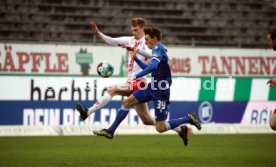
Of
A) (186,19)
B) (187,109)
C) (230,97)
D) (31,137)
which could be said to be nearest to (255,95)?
(230,97)

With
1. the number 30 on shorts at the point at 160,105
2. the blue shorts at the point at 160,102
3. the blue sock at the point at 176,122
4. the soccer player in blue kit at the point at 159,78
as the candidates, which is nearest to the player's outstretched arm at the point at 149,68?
the soccer player in blue kit at the point at 159,78

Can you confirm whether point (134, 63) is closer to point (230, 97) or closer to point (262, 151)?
point (262, 151)

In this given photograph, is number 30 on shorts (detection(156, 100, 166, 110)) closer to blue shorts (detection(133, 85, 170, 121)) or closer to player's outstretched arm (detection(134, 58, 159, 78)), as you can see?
blue shorts (detection(133, 85, 170, 121))

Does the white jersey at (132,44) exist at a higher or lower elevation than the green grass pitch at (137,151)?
higher

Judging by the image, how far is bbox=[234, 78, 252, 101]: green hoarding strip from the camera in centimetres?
2042

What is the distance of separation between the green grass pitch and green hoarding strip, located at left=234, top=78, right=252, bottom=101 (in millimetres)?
2364

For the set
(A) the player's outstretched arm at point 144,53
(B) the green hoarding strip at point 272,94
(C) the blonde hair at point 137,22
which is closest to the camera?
(A) the player's outstretched arm at point 144,53

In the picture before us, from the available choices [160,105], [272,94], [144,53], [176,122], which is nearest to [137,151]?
[176,122]

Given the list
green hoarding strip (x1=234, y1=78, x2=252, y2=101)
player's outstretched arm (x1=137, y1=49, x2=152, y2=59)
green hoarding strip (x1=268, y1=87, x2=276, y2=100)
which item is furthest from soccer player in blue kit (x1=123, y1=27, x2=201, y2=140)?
green hoarding strip (x1=268, y1=87, x2=276, y2=100)

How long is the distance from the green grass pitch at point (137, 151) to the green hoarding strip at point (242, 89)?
236 cm

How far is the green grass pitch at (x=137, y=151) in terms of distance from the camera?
1126 centimetres

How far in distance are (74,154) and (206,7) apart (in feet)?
45.5

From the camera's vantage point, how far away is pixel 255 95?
20.6m

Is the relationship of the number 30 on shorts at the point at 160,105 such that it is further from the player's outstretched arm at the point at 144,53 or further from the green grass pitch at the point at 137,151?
the player's outstretched arm at the point at 144,53
